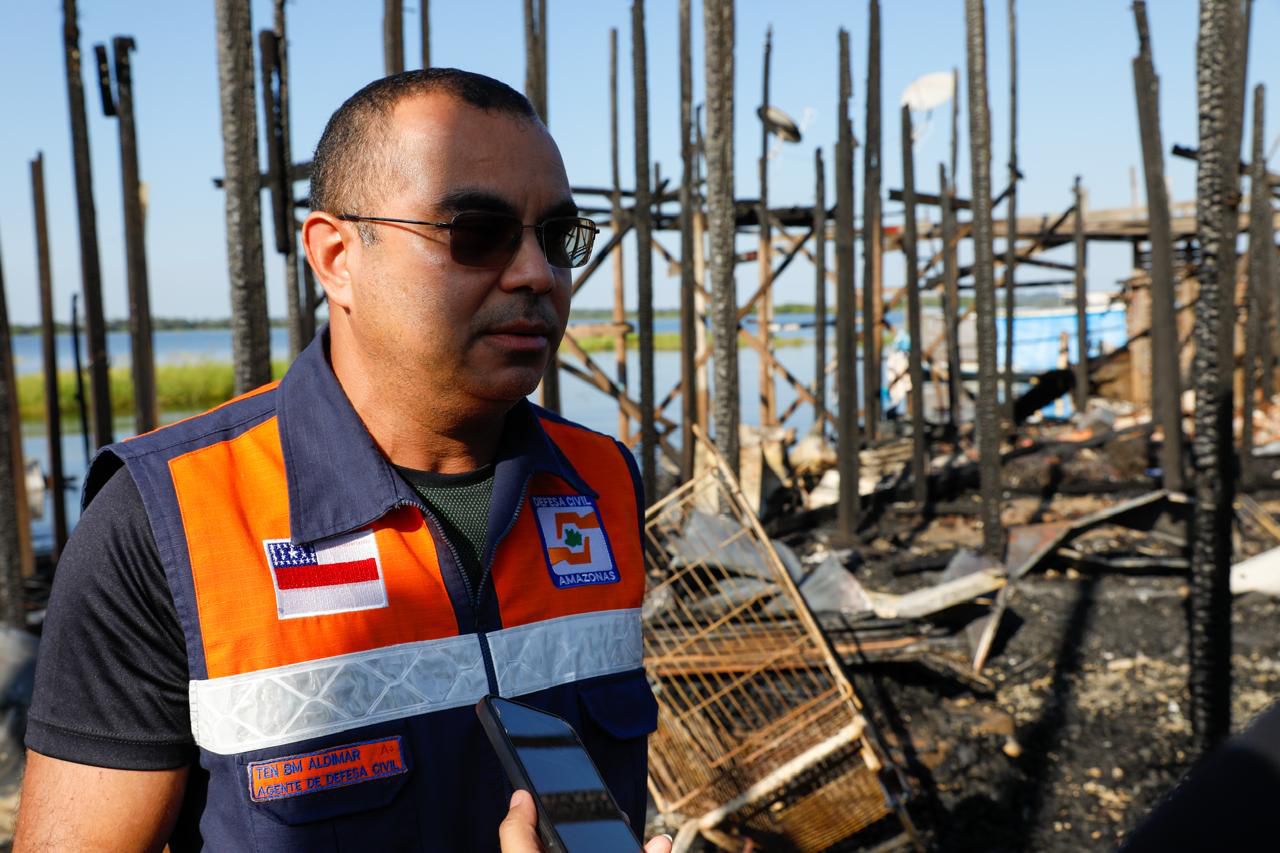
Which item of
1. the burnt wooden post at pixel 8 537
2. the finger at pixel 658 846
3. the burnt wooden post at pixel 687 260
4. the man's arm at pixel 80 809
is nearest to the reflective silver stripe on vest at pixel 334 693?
the man's arm at pixel 80 809

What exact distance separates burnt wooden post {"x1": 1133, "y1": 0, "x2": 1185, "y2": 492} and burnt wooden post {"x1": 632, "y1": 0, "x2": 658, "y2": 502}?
146 inches

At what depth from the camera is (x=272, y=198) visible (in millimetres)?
5723

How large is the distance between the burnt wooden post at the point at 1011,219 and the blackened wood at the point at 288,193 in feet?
25.6

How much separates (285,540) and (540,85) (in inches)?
289

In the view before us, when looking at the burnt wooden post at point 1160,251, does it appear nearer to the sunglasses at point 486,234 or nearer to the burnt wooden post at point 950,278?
the burnt wooden post at point 950,278

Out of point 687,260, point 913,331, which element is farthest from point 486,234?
point 913,331

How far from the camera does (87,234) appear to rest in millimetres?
7848

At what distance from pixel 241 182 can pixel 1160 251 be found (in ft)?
23.5

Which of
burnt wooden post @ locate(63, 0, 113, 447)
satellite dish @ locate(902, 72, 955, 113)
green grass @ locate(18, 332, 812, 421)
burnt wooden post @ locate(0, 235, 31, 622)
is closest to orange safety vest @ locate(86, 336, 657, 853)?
burnt wooden post @ locate(0, 235, 31, 622)

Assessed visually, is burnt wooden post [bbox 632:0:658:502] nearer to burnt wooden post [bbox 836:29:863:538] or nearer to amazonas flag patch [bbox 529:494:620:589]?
burnt wooden post [bbox 836:29:863:538]

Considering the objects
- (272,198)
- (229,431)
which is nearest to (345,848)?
(229,431)

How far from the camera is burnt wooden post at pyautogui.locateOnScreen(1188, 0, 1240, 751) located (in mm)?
4094

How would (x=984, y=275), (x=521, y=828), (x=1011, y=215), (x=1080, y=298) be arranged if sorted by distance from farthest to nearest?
(x=1080, y=298) < (x=1011, y=215) < (x=984, y=275) < (x=521, y=828)

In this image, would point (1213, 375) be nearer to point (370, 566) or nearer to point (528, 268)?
point (528, 268)
